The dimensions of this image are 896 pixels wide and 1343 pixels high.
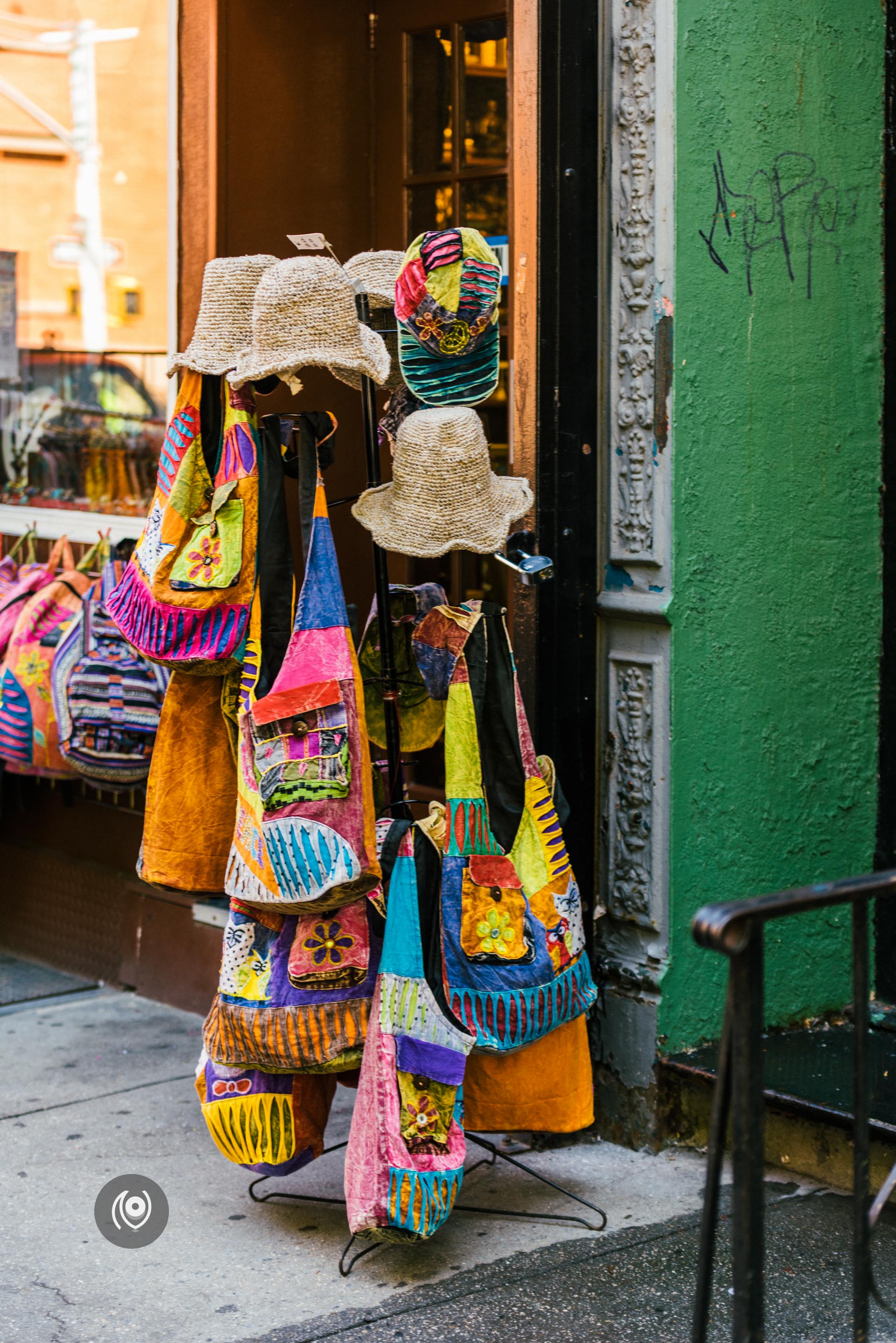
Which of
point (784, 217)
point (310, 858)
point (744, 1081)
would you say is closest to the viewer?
point (744, 1081)

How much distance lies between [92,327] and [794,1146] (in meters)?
4.08

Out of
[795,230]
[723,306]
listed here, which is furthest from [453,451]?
[795,230]

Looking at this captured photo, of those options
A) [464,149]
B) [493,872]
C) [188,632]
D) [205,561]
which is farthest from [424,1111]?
[464,149]

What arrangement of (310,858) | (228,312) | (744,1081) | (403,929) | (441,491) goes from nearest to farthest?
(744,1081) < (310,858) < (403,929) < (441,491) < (228,312)

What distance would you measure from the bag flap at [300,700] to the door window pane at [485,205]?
7.09 feet

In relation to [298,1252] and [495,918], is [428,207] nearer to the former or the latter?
[495,918]

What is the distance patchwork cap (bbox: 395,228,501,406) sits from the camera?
3.52 meters

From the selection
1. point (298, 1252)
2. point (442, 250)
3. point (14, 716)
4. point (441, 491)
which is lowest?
point (298, 1252)

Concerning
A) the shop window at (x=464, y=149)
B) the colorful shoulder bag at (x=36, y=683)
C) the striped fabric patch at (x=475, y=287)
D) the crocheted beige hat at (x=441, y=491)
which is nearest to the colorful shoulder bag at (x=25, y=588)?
the colorful shoulder bag at (x=36, y=683)

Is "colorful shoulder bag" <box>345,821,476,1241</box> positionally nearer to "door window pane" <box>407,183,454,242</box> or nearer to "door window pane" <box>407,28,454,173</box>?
"door window pane" <box>407,183,454,242</box>

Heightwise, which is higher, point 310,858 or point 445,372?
point 445,372

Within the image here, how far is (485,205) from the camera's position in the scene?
500cm

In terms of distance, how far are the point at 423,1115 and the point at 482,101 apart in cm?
318

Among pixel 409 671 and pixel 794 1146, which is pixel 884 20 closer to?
pixel 409 671
